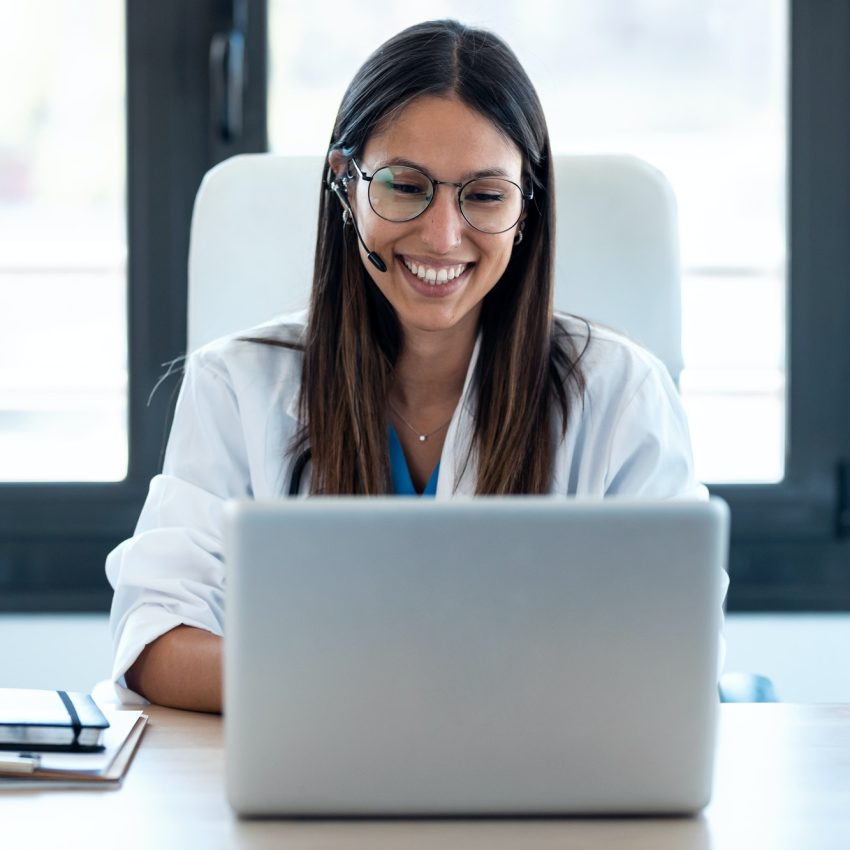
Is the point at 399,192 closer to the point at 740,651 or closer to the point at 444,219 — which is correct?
the point at 444,219

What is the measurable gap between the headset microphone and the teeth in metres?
0.03

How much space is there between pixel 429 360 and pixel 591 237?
23 cm

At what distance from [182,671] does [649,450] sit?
1.83 feet

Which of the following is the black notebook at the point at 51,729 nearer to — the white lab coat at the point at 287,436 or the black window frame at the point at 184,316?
the white lab coat at the point at 287,436

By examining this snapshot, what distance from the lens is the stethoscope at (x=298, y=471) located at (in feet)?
4.51

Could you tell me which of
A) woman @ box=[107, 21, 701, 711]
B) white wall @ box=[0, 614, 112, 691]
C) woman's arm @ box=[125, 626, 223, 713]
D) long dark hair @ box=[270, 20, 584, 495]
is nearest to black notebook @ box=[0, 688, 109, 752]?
woman's arm @ box=[125, 626, 223, 713]

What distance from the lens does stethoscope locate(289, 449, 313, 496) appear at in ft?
4.51

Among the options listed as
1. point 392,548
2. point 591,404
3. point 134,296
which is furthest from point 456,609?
point 134,296

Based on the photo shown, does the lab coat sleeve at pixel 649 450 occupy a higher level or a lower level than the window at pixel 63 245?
lower

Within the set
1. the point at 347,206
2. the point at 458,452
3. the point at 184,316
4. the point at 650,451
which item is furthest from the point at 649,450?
the point at 184,316

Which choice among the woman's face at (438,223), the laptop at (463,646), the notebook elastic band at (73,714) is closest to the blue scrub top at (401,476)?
the woman's face at (438,223)

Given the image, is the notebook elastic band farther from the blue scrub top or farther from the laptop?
the blue scrub top

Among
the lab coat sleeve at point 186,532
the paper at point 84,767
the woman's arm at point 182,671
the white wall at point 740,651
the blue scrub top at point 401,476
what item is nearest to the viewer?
the paper at point 84,767

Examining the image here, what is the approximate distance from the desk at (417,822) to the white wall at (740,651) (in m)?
1.39
